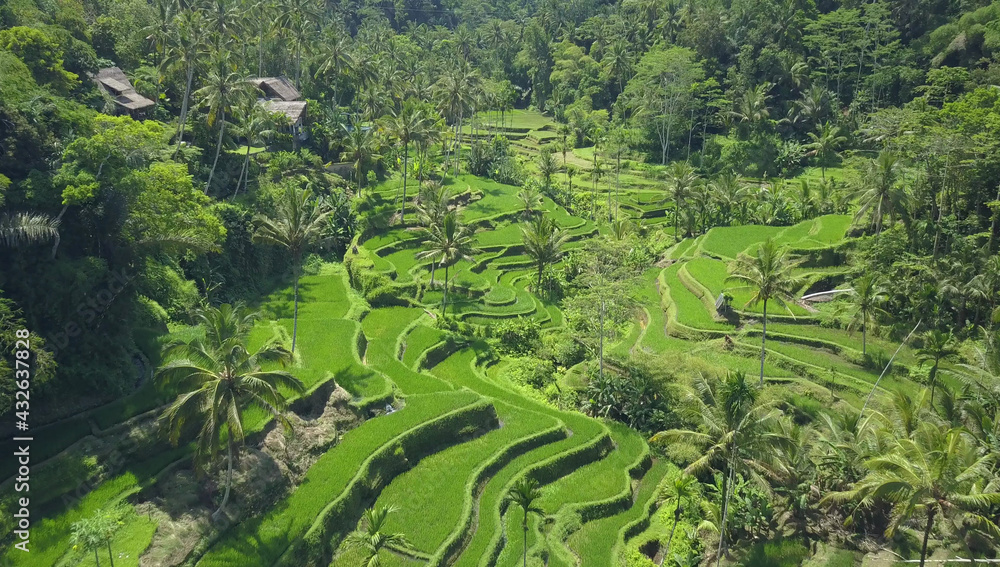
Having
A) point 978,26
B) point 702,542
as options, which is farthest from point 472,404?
point 978,26

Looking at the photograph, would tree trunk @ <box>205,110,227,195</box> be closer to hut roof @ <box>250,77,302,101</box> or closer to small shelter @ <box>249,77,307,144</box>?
small shelter @ <box>249,77,307,144</box>

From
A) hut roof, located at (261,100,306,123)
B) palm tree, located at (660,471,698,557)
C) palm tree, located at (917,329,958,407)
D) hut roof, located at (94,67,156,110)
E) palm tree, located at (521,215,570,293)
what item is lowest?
palm tree, located at (660,471,698,557)

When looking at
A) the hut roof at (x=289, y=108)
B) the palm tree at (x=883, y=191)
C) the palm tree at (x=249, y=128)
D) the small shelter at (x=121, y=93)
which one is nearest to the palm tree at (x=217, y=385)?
the palm tree at (x=249, y=128)

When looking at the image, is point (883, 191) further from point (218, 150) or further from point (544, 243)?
point (218, 150)

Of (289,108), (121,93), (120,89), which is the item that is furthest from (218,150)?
(289,108)

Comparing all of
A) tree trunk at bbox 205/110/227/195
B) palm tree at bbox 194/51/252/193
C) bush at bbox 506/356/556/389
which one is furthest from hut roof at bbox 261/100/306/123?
bush at bbox 506/356/556/389

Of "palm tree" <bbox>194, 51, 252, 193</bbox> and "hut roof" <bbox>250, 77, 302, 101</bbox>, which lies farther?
"hut roof" <bbox>250, 77, 302, 101</bbox>
